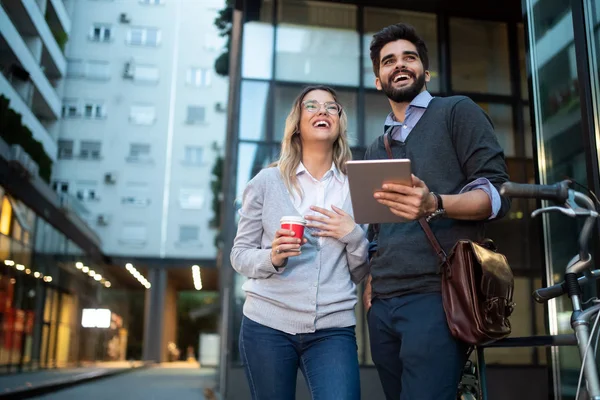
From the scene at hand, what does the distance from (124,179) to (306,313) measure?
34.2 meters

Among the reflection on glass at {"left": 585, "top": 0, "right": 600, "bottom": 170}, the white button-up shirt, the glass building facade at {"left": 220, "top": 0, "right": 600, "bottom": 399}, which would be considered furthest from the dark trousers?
the glass building facade at {"left": 220, "top": 0, "right": 600, "bottom": 399}

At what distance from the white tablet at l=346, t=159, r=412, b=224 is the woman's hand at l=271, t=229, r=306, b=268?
0.27 m

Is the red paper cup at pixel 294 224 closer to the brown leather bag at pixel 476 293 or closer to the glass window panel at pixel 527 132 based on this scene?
the brown leather bag at pixel 476 293

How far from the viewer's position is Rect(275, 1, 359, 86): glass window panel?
32.1 feet

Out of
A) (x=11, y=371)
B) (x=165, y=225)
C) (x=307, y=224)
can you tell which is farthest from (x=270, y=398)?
(x=165, y=225)

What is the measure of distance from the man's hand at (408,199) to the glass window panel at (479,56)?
8.13 metres

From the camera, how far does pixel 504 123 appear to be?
9820 mm

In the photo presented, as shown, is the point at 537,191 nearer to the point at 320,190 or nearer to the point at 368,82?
the point at 320,190

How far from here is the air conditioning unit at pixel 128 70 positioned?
112 ft

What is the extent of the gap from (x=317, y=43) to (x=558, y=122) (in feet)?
19.7

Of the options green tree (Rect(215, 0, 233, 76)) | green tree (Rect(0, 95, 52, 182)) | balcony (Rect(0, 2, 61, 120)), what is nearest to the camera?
green tree (Rect(215, 0, 233, 76))

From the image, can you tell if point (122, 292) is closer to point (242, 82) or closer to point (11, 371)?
point (11, 371)

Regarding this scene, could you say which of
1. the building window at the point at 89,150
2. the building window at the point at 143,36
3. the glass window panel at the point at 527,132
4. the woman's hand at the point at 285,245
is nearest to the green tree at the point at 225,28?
the glass window panel at the point at 527,132

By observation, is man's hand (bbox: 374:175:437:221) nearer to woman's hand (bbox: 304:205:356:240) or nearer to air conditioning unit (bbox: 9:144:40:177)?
woman's hand (bbox: 304:205:356:240)
